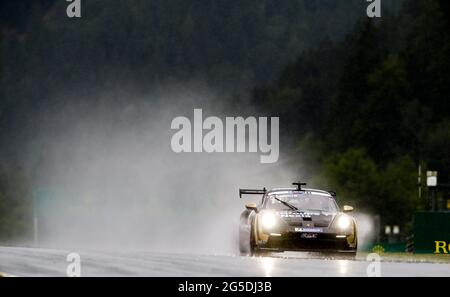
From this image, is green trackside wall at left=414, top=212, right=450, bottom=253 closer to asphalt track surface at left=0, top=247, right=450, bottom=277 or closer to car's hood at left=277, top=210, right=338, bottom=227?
car's hood at left=277, top=210, right=338, bottom=227

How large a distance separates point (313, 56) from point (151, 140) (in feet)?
91.2

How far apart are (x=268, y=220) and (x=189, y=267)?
4164 millimetres

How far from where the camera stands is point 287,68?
580ft

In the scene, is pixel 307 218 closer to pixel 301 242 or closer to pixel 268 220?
pixel 301 242

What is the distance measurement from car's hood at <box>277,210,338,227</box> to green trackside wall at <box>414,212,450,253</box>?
8.72m

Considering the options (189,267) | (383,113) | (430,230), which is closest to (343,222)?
(189,267)

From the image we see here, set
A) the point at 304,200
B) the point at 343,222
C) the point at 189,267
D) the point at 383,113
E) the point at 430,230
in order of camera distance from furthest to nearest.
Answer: the point at 383,113, the point at 430,230, the point at 304,200, the point at 343,222, the point at 189,267

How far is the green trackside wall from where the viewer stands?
2597cm

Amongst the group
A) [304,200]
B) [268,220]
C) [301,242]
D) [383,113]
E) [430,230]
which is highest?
[383,113]

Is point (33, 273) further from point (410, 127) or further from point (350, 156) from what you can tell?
point (410, 127)

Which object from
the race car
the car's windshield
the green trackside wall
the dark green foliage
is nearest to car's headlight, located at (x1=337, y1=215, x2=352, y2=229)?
the race car

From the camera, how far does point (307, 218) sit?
57.9 feet

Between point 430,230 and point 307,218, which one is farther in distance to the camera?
point 430,230

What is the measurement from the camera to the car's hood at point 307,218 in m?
17.6
